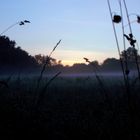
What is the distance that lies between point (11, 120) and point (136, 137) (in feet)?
4.10

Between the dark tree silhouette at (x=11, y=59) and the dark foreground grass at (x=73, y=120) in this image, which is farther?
the dark tree silhouette at (x=11, y=59)

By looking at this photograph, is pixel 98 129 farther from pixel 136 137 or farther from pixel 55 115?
pixel 55 115

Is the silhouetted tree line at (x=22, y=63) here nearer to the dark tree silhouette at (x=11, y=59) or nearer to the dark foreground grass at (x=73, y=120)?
the dark tree silhouette at (x=11, y=59)

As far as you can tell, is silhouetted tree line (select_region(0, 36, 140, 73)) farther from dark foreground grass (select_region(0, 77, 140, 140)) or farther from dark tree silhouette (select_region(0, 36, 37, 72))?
dark foreground grass (select_region(0, 77, 140, 140))

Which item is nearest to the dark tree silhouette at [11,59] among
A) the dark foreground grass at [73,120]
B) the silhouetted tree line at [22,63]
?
the silhouetted tree line at [22,63]

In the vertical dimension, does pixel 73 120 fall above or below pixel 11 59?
below

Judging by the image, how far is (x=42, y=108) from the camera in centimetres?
481

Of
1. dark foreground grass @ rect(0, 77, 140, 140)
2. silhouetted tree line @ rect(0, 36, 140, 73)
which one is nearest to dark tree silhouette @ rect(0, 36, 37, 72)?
silhouetted tree line @ rect(0, 36, 140, 73)

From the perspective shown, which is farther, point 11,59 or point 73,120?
point 11,59

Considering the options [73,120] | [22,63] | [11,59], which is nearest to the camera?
[73,120]

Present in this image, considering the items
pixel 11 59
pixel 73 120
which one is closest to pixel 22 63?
pixel 11 59

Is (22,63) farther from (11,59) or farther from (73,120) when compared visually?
(73,120)

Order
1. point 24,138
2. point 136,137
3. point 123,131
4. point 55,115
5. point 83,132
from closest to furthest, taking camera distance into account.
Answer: point 136,137 < point 24,138 < point 123,131 < point 83,132 < point 55,115

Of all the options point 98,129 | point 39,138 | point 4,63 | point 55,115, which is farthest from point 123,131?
point 4,63
